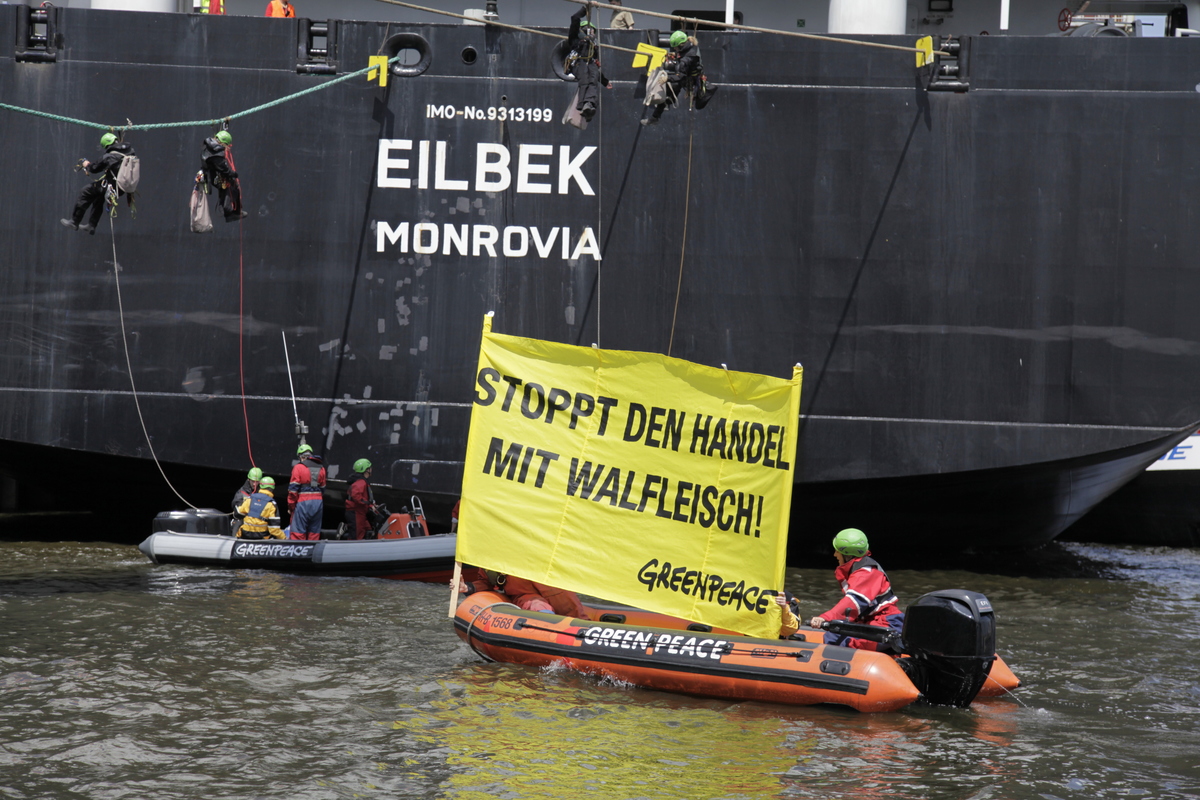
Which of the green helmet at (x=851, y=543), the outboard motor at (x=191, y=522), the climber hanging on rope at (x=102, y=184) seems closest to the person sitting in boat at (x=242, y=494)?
the outboard motor at (x=191, y=522)

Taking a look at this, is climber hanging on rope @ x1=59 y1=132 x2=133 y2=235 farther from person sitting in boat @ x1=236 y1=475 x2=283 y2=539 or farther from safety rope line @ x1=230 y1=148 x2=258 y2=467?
person sitting in boat @ x1=236 y1=475 x2=283 y2=539

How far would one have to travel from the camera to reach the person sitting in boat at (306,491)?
46.0ft

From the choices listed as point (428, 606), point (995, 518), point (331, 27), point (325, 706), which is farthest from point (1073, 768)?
point (331, 27)

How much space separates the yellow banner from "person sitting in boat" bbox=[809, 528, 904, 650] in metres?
0.53

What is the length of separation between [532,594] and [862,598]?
9.67ft

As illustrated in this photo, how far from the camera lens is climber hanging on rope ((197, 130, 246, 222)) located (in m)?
12.6

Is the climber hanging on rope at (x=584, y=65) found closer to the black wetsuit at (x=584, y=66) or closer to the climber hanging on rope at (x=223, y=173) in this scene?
the black wetsuit at (x=584, y=66)

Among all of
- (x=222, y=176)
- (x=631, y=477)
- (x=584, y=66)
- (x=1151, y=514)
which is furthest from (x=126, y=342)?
(x=1151, y=514)

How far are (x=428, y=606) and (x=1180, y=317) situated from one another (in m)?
9.03

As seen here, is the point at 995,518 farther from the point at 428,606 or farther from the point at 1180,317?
the point at 428,606

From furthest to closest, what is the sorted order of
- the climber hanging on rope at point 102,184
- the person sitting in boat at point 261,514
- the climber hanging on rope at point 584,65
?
the person sitting in boat at point 261,514
the climber hanging on rope at point 584,65
the climber hanging on rope at point 102,184

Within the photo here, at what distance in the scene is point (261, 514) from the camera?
14258 millimetres

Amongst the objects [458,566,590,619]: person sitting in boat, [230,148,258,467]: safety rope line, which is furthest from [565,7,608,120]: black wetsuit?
[458,566,590,619]: person sitting in boat

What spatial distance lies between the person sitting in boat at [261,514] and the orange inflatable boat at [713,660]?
4.92 metres
